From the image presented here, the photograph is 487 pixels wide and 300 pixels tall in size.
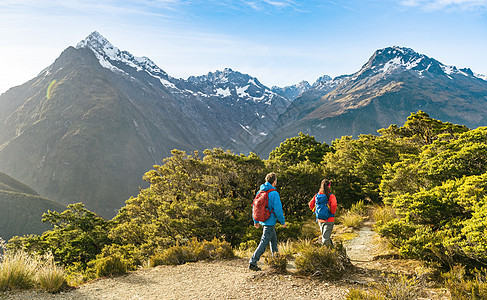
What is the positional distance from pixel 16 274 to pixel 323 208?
22.9 ft

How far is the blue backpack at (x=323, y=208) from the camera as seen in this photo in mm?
7113

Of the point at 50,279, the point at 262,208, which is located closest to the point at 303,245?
the point at 262,208

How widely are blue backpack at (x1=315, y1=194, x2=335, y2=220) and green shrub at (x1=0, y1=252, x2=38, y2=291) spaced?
667 centimetres

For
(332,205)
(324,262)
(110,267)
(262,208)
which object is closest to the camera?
(324,262)

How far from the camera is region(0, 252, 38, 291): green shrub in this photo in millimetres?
5523

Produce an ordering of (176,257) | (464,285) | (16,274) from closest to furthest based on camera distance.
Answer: (464,285) → (16,274) → (176,257)

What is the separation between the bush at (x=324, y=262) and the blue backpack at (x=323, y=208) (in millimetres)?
1028

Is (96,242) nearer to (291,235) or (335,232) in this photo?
(291,235)

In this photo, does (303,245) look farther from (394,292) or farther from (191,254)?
(191,254)

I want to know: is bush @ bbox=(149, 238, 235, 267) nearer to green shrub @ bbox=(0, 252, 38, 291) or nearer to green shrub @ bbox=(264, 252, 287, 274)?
green shrub @ bbox=(264, 252, 287, 274)

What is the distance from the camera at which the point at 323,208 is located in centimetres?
718

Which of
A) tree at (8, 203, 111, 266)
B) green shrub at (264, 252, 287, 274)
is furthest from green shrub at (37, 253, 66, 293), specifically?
tree at (8, 203, 111, 266)

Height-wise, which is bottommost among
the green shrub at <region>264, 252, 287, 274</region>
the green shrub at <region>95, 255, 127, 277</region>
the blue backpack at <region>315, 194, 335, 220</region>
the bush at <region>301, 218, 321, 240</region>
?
the bush at <region>301, 218, 321, 240</region>

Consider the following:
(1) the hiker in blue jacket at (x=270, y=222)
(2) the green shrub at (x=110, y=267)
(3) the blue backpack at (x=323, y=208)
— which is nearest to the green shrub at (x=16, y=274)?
(2) the green shrub at (x=110, y=267)
